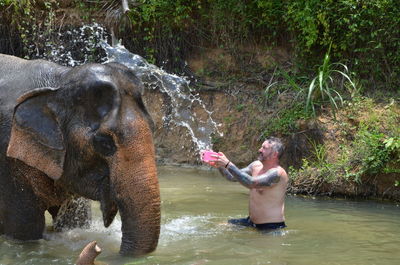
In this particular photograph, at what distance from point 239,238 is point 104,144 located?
219 centimetres

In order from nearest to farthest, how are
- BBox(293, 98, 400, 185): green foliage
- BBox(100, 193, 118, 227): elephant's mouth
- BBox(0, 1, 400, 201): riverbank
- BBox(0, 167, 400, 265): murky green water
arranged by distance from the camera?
BBox(100, 193, 118, 227): elephant's mouth, BBox(0, 167, 400, 265): murky green water, BBox(293, 98, 400, 185): green foliage, BBox(0, 1, 400, 201): riverbank

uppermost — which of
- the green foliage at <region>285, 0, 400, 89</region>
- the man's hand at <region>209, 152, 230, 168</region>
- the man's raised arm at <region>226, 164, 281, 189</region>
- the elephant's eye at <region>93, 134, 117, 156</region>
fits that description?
the green foliage at <region>285, 0, 400, 89</region>

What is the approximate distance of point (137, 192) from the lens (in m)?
4.70

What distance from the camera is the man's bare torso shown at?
23.2ft

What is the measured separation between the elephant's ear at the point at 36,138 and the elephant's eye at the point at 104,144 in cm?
43

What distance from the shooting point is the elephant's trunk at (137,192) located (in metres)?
4.69

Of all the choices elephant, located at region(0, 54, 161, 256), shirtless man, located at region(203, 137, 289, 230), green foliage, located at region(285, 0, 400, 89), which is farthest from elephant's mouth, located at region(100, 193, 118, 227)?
green foliage, located at region(285, 0, 400, 89)

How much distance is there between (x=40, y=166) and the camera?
17.4 feet

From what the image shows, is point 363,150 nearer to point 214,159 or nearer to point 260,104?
point 260,104

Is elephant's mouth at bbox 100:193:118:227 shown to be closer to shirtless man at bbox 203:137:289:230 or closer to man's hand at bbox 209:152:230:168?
man's hand at bbox 209:152:230:168

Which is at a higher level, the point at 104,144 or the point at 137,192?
the point at 104,144

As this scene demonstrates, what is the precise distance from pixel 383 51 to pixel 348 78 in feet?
4.52

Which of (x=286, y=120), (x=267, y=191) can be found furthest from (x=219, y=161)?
(x=286, y=120)

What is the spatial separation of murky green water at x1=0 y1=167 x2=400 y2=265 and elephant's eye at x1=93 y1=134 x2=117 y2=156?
0.76 metres
